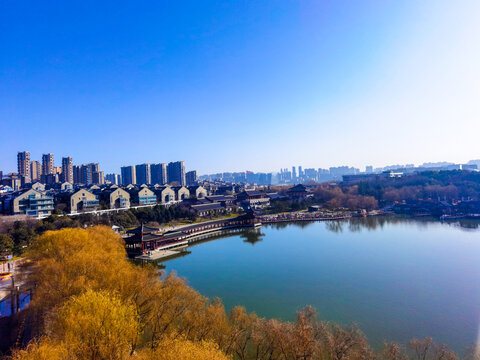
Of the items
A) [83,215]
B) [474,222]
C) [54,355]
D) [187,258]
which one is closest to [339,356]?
[54,355]

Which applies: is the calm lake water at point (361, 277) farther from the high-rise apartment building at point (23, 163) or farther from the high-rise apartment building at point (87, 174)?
the high-rise apartment building at point (23, 163)

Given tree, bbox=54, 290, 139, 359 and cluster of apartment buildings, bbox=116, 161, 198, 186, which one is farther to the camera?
cluster of apartment buildings, bbox=116, 161, 198, 186

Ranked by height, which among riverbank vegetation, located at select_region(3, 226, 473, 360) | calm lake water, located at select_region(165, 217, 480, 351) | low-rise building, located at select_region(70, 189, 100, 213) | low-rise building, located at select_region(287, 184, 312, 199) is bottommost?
calm lake water, located at select_region(165, 217, 480, 351)

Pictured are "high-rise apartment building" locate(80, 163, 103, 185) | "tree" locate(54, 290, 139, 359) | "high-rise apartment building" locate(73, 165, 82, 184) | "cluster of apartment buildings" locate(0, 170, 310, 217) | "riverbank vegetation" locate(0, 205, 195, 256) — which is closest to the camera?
"tree" locate(54, 290, 139, 359)

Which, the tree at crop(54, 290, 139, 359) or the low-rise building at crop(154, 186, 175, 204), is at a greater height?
the low-rise building at crop(154, 186, 175, 204)

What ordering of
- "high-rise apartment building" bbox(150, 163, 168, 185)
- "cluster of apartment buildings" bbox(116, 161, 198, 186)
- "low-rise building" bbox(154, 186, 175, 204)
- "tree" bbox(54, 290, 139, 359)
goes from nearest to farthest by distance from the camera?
"tree" bbox(54, 290, 139, 359), "low-rise building" bbox(154, 186, 175, 204), "high-rise apartment building" bbox(150, 163, 168, 185), "cluster of apartment buildings" bbox(116, 161, 198, 186)

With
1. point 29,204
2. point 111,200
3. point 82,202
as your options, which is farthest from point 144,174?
point 29,204

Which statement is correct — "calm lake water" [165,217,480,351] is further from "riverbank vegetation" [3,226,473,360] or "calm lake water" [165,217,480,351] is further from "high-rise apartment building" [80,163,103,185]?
"high-rise apartment building" [80,163,103,185]

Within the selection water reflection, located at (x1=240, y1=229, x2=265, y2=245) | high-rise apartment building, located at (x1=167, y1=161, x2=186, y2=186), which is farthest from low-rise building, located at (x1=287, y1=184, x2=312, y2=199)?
high-rise apartment building, located at (x1=167, y1=161, x2=186, y2=186)
